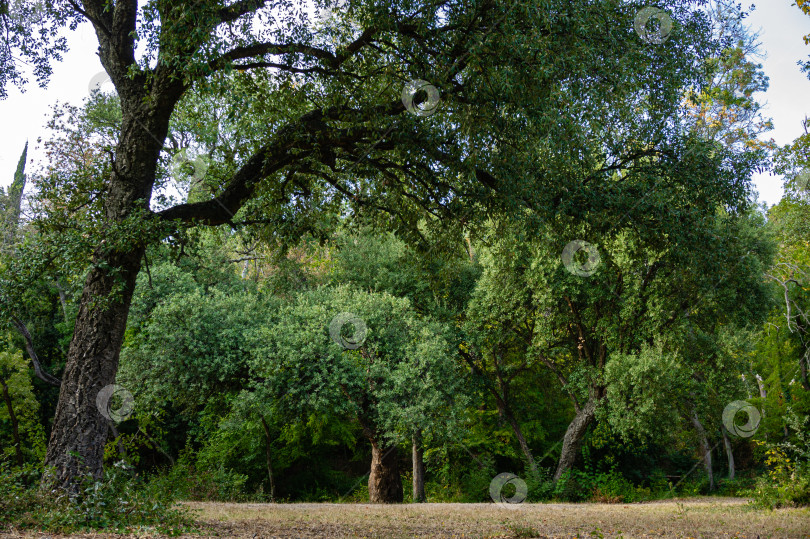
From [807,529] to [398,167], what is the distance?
24.7 ft

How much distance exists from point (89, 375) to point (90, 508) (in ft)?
6.13

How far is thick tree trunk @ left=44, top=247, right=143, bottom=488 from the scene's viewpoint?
8.30 meters

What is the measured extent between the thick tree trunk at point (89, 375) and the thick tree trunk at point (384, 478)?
33.4ft

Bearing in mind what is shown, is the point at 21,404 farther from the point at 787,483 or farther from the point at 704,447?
the point at 704,447

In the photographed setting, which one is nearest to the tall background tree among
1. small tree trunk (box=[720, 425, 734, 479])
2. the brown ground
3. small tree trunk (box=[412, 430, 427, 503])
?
the brown ground

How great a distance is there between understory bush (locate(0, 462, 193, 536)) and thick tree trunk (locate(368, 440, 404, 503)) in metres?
9.95

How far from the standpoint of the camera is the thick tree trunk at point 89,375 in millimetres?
8297

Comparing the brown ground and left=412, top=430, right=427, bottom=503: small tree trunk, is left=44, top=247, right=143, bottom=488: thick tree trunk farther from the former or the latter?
left=412, top=430, right=427, bottom=503: small tree trunk

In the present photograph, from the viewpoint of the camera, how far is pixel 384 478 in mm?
17891

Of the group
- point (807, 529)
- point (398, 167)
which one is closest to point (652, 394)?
point (807, 529)

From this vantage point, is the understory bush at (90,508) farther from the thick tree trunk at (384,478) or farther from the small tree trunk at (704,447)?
the small tree trunk at (704,447)

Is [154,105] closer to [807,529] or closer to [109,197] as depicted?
[109,197]

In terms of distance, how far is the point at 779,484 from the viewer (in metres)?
11.3

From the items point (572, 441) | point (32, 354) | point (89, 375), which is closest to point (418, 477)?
point (572, 441)
